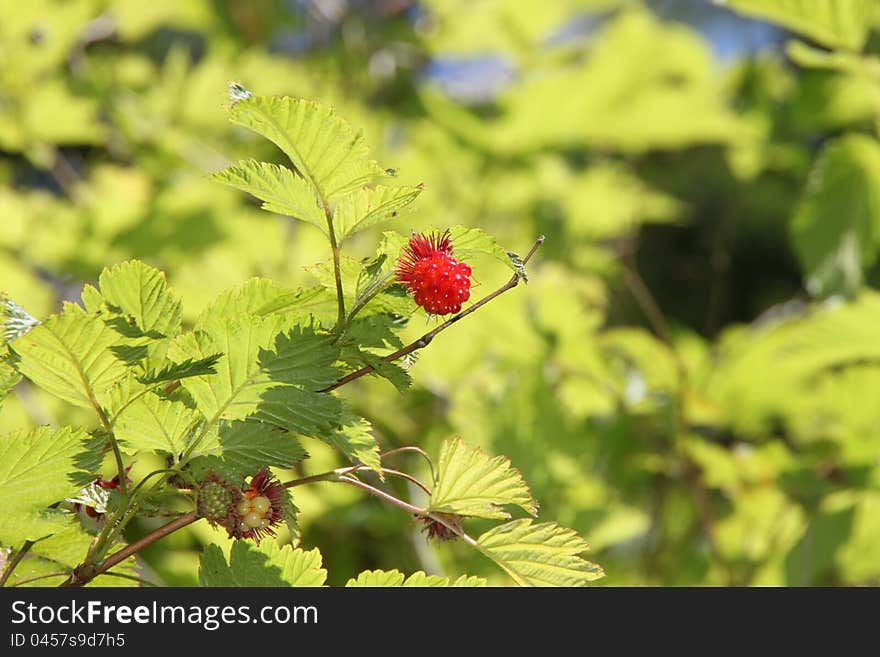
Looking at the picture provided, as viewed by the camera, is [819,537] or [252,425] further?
[819,537]

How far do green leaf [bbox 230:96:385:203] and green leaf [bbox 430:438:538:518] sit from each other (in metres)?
0.13

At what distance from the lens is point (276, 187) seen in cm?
41

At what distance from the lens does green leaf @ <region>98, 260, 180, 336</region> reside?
0.41m

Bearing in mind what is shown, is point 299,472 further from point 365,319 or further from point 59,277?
point 365,319

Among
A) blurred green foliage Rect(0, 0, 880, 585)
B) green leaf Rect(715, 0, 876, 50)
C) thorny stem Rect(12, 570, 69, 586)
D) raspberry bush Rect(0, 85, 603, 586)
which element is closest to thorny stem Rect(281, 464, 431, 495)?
raspberry bush Rect(0, 85, 603, 586)

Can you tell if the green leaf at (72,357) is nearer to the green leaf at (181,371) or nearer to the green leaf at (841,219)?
the green leaf at (181,371)

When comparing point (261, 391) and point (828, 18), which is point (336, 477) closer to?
point (261, 391)

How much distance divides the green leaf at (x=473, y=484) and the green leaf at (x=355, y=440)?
30mm

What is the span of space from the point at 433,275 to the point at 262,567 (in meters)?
0.15

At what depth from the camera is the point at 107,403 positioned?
40 centimetres

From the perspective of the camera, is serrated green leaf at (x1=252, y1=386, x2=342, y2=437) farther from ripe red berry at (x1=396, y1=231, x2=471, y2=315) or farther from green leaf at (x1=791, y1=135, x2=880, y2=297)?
green leaf at (x1=791, y1=135, x2=880, y2=297)

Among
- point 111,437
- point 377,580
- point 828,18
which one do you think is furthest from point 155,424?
point 828,18
